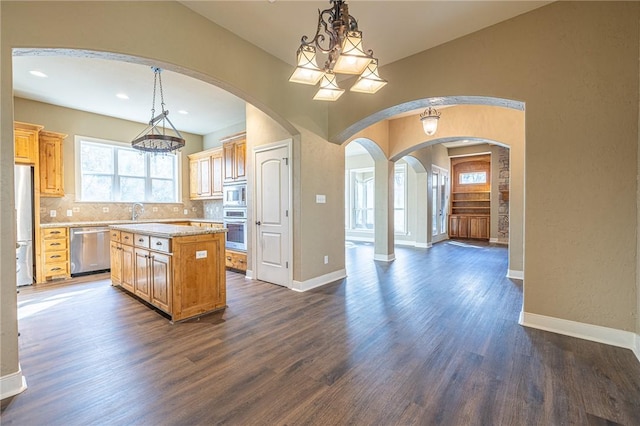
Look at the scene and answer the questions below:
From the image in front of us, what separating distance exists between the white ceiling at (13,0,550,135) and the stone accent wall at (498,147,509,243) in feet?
25.2

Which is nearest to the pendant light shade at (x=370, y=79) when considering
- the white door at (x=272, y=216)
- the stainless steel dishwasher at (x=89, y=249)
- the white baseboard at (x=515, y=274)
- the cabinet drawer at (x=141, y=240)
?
the white door at (x=272, y=216)

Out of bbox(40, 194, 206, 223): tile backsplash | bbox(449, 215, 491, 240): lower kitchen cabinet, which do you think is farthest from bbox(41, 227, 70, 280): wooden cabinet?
bbox(449, 215, 491, 240): lower kitchen cabinet

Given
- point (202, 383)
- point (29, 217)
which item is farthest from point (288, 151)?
point (29, 217)

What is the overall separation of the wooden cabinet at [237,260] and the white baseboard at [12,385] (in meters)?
3.32

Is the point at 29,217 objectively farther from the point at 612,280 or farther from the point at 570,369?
the point at 612,280

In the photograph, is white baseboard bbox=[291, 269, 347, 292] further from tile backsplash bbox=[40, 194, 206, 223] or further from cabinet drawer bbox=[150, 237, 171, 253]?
tile backsplash bbox=[40, 194, 206, 223]

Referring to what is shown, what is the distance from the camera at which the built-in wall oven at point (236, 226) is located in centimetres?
511

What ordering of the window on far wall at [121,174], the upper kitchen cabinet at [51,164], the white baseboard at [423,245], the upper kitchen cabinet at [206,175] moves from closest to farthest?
the upper kitchen cabinet at [51,164]
the window on far wall at [121,174]
the upper kitchen cabinet at [206,175]
the white baseboard at [423,245]

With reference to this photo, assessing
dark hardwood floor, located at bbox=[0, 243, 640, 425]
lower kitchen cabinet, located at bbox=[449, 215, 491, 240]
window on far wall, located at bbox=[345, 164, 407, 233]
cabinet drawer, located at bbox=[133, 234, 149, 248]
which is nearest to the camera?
dark hardwood floor, located at bbox=[0, 243, 640, 425]

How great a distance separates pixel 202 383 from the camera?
6.43 feet

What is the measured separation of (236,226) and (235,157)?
1.36 m

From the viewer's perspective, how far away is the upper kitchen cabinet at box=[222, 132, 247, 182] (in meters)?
5.27

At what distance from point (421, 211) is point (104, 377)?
26.7 ft

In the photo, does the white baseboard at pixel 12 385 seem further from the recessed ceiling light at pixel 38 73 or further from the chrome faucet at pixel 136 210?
the chrome faucet at pixel 136 210
